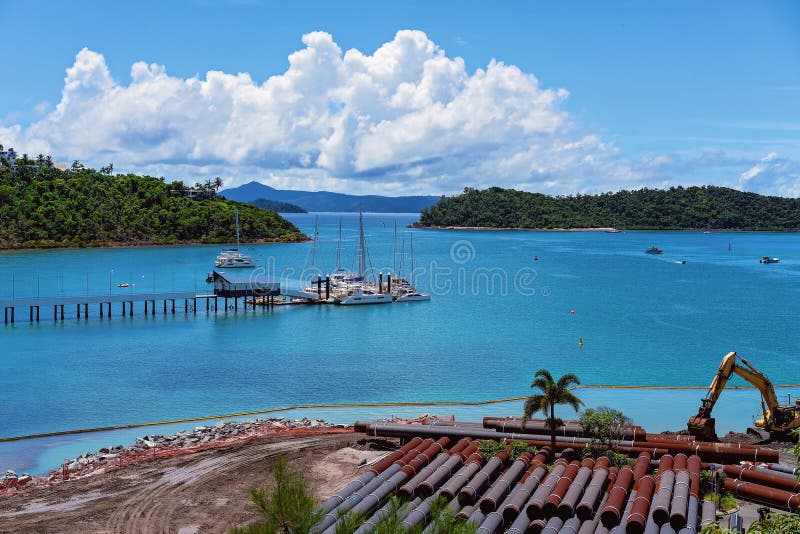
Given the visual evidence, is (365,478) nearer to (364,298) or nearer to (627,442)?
(627,442)

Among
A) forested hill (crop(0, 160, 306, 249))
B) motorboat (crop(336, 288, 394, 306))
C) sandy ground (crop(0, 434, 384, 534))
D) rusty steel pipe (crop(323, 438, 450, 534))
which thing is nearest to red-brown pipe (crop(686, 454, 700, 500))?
rusty steel pipe (crop(323, 438, 450, 534))

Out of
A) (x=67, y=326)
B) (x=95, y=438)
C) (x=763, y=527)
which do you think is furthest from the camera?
(x=67, y=326)

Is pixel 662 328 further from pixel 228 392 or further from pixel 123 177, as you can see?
pixel 123 177

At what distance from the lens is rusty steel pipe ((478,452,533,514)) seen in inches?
859

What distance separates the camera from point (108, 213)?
507 ft

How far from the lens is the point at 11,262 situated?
380 feet

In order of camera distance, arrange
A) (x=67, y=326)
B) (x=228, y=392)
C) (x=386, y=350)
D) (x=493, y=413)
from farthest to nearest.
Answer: (x=67, y=326) < (x=386, y=350) < (x=228, y=392) < (x=493, y=413)

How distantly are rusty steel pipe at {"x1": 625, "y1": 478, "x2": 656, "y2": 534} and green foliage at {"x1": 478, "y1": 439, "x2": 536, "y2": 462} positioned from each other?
4.80 metres

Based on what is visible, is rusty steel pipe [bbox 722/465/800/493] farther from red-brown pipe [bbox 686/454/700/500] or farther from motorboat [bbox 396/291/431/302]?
motorboat [bbox 396/291/431/302]

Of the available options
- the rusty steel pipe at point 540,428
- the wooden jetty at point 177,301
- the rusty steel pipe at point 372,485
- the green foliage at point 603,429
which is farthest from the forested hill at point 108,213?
the green foliage at point 603,429

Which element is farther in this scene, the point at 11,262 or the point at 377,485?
the point at 11,262

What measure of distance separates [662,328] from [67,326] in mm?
52059

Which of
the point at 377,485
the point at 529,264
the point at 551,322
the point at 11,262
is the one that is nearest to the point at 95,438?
the point at 377,485

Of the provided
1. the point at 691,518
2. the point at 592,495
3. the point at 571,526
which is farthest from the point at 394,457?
the point at 691,518
